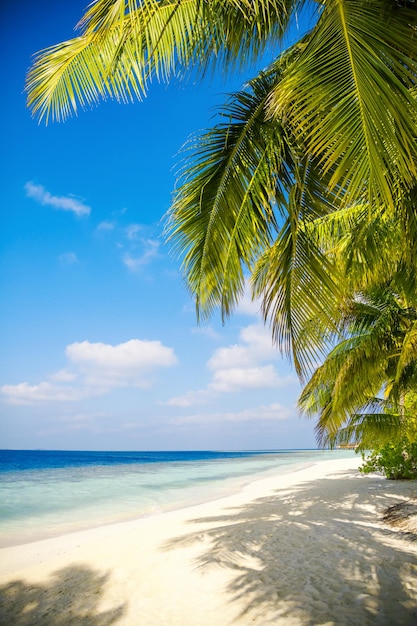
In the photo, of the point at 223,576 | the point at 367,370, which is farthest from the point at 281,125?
the point at 367,370

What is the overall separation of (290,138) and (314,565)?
4.47 metres

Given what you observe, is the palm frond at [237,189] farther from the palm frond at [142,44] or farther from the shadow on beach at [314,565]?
the shadow on beach at [314,565]

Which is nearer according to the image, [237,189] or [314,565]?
[237,189]

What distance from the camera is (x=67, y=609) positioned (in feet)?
12.1

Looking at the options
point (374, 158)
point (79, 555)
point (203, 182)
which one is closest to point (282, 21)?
point (203, 182)

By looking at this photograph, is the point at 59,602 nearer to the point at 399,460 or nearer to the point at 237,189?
the point at 237,189

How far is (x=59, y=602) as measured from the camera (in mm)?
3900

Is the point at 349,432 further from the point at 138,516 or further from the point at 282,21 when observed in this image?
the point at 282,21

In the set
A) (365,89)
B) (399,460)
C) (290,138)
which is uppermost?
(290,138)

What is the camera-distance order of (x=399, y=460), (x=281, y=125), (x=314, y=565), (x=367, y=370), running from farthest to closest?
(x=399, y=460), (x=367, y=370), (x=314, y=565), (x=281, y=125)

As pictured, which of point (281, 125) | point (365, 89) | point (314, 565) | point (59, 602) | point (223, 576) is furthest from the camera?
point (314, 565)

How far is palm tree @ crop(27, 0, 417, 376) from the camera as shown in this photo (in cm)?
203

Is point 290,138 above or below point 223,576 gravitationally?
above

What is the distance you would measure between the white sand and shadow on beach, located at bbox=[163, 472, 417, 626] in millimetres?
12
